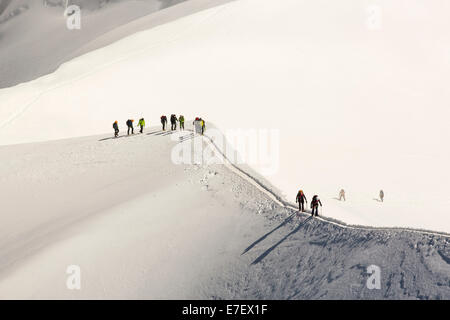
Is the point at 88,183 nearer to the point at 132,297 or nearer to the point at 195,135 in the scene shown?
the point at 195,135

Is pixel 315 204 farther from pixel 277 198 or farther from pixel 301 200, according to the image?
pixel 277 198

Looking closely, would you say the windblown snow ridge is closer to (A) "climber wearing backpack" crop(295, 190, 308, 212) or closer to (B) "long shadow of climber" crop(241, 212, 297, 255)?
(A) "climber wearing backpack" crop(295, 190, 308, 212)

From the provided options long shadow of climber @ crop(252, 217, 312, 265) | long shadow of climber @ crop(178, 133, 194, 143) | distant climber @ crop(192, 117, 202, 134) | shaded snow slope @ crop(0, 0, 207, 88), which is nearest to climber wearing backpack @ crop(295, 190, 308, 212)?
long shadow of climber @ crop(252, 217, 312, 265)

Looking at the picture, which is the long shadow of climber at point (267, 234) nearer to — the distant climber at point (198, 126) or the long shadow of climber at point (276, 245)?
the long shadow of climber at point (276, 245)

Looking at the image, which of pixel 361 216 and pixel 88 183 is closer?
pixel 361 216

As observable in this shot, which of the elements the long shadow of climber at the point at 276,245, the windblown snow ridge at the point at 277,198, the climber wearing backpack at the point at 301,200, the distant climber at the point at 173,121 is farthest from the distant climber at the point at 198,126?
the long shadow of climber at the point at 276,245
